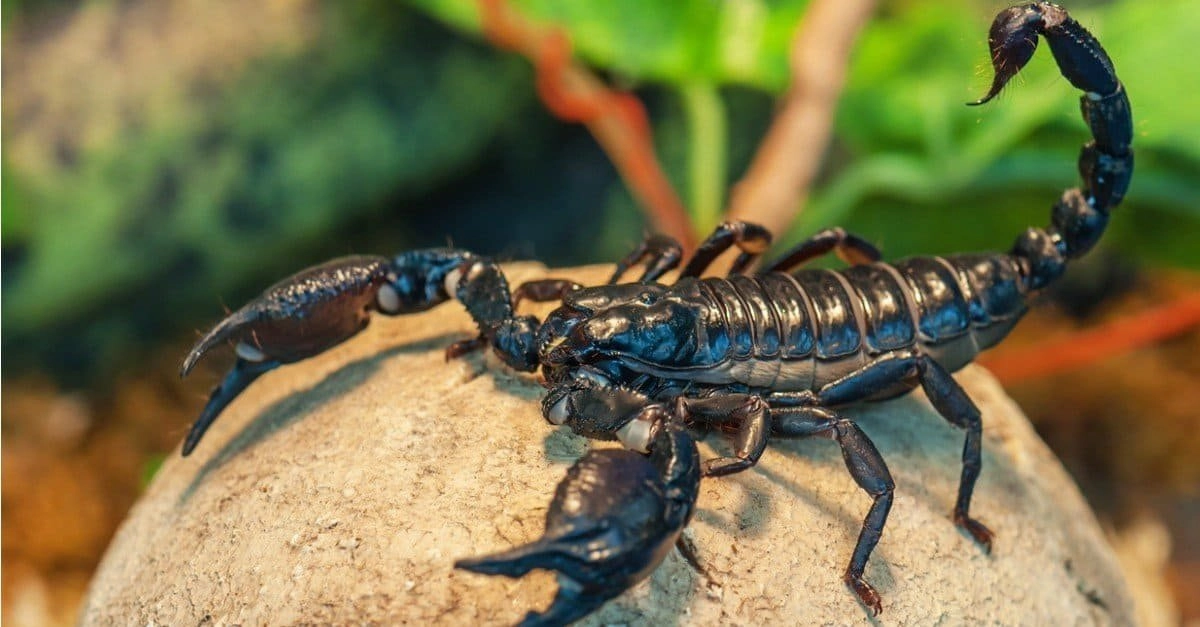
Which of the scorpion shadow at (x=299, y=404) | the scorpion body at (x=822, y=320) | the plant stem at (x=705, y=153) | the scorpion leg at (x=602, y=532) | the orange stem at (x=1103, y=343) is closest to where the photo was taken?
the scorpion leg at (x=602, y=532)

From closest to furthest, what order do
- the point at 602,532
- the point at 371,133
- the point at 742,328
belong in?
the point at 602,532, the point at 742,328, the point at 371,133

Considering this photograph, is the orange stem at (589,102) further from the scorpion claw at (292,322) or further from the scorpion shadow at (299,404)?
the scorpion claw at (292,322)

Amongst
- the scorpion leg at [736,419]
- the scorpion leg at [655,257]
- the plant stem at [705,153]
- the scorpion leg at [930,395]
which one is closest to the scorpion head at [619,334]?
the scorpion leg at [736,419]

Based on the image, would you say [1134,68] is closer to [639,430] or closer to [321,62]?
[639,430]

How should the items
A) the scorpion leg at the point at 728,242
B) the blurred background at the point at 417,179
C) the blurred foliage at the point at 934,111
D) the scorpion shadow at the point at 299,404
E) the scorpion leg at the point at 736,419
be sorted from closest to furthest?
the scorpion leg at the point at 736,419 < the scorpion shadow at the point at 299,404 < the scorpion leg at the point at 728,242 < the blurred foliage at the point at 934,111 < the blurred background at the point at 417,179

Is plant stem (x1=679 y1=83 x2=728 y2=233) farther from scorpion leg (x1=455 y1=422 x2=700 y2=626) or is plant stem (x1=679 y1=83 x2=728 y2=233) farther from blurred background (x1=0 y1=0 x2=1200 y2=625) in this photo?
scorpion leg (x1=455 y1=422 x2=700 y2=626)

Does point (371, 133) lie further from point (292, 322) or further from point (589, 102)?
point (292, 322)

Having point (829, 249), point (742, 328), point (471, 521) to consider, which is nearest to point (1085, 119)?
point (829, 249)
